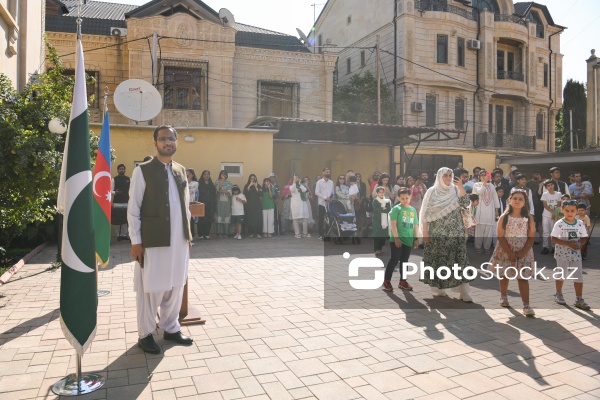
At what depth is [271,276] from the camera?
7859mm

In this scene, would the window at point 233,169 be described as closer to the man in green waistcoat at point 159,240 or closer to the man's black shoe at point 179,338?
the man in green waistcoat at point 159,240

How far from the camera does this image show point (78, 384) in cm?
355

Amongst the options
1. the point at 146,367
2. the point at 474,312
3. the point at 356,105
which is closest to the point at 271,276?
the point at 474,312

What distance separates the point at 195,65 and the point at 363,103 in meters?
10.2

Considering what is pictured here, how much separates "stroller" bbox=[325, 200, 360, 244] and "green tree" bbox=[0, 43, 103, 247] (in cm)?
704

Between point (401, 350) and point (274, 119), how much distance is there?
11947mm

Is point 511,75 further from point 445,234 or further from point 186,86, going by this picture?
point 445,234

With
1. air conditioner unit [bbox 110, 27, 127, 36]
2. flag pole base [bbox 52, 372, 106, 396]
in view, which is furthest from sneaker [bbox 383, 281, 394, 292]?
air conditioner unit [bbox 110, 27, 127, 36]

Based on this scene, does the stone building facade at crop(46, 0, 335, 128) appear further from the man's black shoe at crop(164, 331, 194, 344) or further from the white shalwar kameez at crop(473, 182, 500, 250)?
the man's black shoe at crop(164, 331, 194, 344)

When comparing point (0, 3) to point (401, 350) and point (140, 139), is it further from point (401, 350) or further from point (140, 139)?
point (401, 350)

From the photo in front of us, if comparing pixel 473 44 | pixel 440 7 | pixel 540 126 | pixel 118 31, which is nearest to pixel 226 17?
pixel 118 31

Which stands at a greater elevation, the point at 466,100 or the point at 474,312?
the point at 466,100

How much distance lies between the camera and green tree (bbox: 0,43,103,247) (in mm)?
5848

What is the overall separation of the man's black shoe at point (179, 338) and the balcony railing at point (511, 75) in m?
30.2
